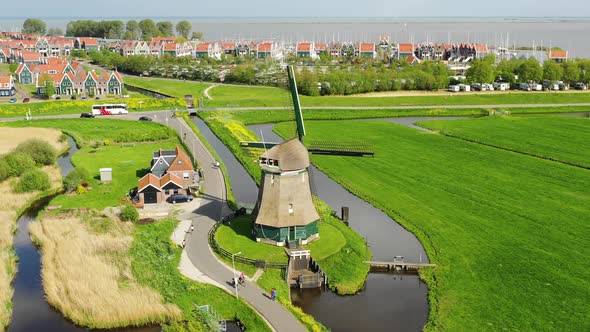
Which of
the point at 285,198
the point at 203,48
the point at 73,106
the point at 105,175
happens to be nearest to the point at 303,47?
the point at 203,48

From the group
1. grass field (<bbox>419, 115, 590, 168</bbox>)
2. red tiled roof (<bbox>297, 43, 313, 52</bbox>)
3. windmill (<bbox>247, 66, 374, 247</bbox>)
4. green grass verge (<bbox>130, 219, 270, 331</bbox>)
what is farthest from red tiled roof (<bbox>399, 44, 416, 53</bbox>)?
green grass verge (<bbox>130, 219, 270, 331</bbox>)

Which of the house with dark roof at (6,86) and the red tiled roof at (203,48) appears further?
the red tiled roof at (203,48)

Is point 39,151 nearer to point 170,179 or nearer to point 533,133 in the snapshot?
point 170,179

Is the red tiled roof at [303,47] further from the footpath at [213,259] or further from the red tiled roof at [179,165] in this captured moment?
the red tiled roof at [179,165]

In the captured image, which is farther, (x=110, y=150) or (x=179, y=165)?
(x=110, y=150)

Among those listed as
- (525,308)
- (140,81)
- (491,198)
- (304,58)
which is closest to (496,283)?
(525,308)

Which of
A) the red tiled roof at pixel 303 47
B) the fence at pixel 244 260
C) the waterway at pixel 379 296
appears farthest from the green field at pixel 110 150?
the red tiled roof at pixel 303 47
